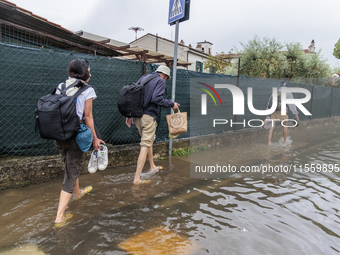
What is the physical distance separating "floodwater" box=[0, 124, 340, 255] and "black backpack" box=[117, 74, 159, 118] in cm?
121

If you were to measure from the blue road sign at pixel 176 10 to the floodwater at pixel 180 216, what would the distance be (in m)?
3.28

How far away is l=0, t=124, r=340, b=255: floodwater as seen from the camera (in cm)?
257

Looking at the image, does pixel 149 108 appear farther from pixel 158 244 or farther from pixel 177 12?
pixel 177 12

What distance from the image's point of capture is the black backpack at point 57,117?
2.64m

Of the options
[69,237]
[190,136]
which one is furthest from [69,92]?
[190,136]

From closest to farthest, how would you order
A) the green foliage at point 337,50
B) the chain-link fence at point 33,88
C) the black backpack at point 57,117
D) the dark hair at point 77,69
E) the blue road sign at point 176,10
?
the black backpack at point 57,117, the dark hair at point 77,69, the chain-link fence at point 33,88, the blue road sign at point 176,10, the green foliage at point 337,50

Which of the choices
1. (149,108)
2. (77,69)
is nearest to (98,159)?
(77,69)

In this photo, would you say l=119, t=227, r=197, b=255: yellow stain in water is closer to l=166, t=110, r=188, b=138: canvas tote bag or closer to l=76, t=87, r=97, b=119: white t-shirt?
l=76, t=87, r=97, b=119: white t-shirt

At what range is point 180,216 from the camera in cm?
320

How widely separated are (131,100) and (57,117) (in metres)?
1.56

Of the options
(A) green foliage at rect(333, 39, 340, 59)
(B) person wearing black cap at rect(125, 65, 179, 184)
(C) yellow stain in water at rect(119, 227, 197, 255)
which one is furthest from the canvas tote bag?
(A) green foliage at rect(333, 39, 340, 59)

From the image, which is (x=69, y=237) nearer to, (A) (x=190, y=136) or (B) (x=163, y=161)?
(B) (x=163, y=161)

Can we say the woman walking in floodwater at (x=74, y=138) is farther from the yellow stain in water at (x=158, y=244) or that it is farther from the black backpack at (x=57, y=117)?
the yellow stain in water at (x=158, y=244)

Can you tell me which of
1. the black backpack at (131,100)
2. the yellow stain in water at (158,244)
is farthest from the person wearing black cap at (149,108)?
the yellow stain in water at (158,244)
